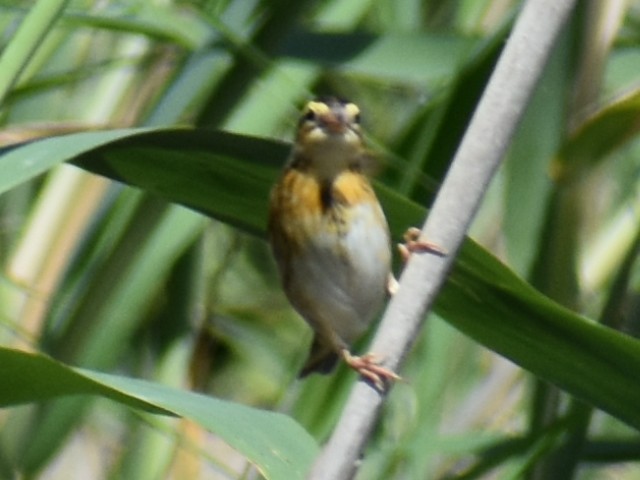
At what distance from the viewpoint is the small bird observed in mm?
1777

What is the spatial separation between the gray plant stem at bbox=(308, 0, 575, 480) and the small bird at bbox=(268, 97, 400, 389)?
49 cm

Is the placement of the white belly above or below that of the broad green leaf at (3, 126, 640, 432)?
above

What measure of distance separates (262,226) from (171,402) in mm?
471

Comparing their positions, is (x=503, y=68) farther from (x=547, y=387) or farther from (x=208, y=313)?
(x=208, y=313)

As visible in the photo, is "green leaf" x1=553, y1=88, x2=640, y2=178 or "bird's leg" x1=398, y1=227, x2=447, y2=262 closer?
"bird's leg" x1=398, y1=227, x2=447, y2=262

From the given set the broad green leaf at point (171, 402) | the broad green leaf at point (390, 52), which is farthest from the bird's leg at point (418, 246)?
the broad green leaf at point (390, 52)

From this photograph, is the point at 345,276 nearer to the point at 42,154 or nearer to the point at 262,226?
the point at 262,226

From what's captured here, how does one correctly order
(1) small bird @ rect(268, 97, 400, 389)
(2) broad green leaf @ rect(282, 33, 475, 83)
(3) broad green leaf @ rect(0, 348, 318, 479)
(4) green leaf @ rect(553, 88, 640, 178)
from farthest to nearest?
(1) small bird @ rect(268, 97, 400, 389), (2) broad green leaf @ rect(282, 33, 475, 83), (4) green leaf @ rect(553, 88, 640, 178), (3) broad green leaf @ rect(0, 348, 318, 479)

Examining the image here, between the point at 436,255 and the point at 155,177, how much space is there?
0.29 m

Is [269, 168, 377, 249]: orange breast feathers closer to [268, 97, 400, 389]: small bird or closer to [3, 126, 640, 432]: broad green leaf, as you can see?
[268, 97, 400, 389]: small bird

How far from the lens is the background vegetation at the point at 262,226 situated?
3.98ft

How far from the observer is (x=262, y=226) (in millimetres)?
1512

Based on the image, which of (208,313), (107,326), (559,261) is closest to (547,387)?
(559,261)

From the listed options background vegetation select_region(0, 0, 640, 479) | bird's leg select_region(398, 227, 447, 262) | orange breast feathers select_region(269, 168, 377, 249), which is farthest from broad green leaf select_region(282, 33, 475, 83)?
bird's leg select_region(398, 227, 447, 262)
